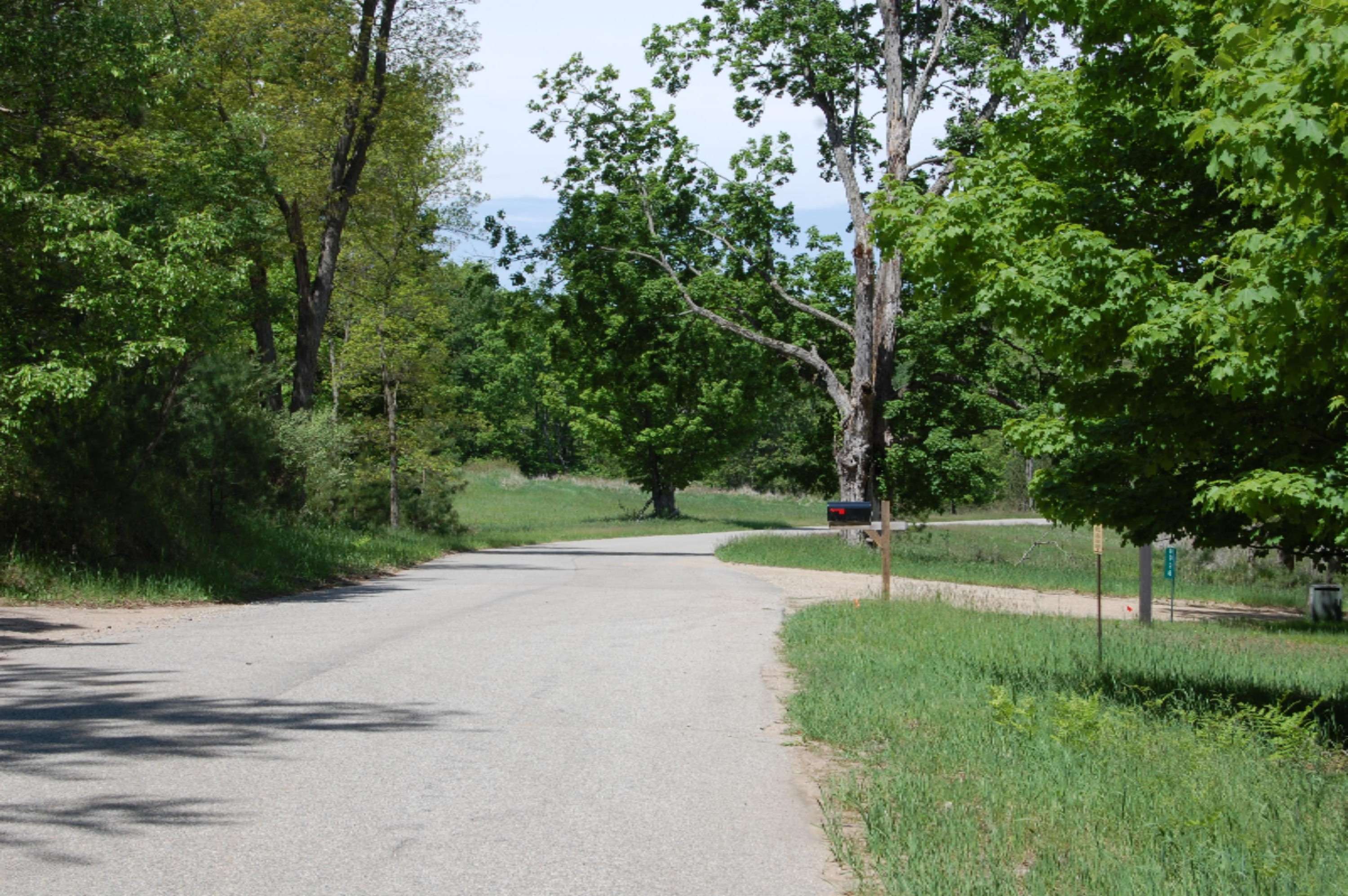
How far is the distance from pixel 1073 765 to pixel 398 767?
3.86 m


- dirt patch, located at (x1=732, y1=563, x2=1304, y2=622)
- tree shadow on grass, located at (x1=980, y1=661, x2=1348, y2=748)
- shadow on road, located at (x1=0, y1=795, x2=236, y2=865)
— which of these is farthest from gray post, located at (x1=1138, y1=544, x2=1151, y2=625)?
shadow on road, located at (x1=0, y1=795, x2=236, y2=865)

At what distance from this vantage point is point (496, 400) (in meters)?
93.1

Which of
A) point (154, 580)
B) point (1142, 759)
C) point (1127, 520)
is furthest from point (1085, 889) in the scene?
point (154, 580)

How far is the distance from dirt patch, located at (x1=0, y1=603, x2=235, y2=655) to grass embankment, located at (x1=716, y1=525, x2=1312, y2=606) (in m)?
15.3

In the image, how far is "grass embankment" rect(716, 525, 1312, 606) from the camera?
26.0 metres

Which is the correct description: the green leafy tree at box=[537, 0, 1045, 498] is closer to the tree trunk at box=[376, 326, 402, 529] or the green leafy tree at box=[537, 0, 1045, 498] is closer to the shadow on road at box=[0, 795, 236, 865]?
the tree trunk at box=[376, 326, 402, 529]

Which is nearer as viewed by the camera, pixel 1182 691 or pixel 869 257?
pixel 1182 691

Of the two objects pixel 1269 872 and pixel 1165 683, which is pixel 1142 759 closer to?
pixel 1269 872

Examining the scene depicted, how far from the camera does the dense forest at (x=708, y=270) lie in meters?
8.23

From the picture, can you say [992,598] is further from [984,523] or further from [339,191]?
[984,523]

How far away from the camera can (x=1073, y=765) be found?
7.19m

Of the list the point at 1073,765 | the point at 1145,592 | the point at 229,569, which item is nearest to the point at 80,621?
the point at 229,569

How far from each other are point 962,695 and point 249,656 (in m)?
6.44

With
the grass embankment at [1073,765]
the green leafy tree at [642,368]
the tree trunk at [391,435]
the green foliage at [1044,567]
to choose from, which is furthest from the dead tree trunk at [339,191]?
the grass embankment at [1073,765]
